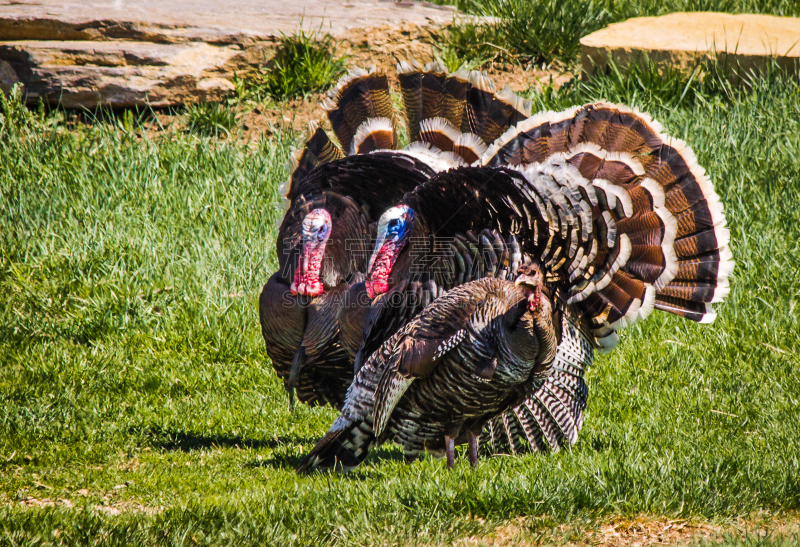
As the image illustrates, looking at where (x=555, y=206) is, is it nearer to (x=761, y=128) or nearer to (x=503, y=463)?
(x=503, y=463)

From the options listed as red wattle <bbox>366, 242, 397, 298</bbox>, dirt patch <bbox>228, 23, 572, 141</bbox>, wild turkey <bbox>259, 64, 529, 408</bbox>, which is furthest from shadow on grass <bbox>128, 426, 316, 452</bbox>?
dirt patch <bbox>228, 23, 572, 141</bbox>

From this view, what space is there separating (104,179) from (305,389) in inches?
131

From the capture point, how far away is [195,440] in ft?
14.4

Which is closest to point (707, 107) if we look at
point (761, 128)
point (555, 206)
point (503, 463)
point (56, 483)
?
point (761, 128)

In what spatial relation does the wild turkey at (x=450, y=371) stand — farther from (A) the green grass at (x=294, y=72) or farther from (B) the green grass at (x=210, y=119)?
(A) the green grass at (x=294, y=72)

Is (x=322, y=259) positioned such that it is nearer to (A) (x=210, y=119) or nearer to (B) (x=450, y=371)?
(B) (x=450, y=371)

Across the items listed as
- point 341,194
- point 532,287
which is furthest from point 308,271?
point 532,287

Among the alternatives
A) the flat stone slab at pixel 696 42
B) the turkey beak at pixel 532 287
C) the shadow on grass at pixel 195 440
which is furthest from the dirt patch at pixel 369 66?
the turkey beak at pixel 532 287

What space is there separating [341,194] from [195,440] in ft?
5.09

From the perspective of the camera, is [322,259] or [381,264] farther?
[322,259]

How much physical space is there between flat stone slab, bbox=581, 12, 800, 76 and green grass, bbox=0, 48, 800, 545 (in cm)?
27

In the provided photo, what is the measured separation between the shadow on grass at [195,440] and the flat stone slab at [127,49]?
396 centimetres

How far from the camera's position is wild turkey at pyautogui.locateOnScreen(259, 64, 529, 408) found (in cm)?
385

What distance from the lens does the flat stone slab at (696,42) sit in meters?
7.25
